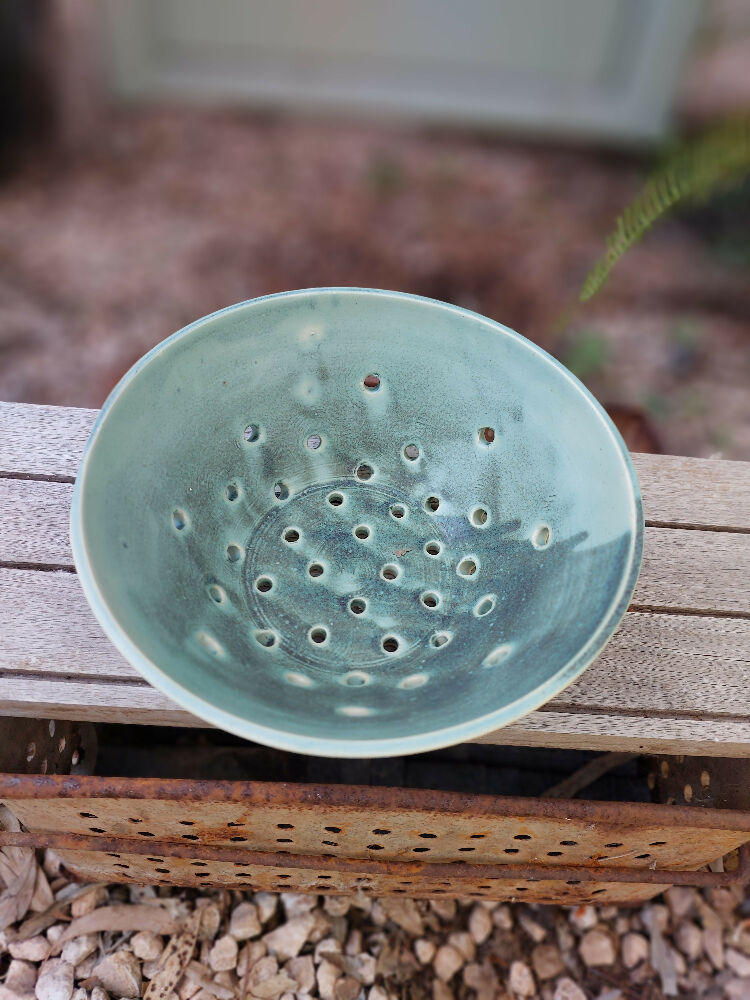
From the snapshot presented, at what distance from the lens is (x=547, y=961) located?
2.00 metres

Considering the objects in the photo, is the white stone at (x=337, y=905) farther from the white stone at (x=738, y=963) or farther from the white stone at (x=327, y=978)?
the white stone at (x=738, y=963)

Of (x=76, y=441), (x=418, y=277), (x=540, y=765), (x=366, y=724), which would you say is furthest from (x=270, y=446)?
(x=418, y=277)

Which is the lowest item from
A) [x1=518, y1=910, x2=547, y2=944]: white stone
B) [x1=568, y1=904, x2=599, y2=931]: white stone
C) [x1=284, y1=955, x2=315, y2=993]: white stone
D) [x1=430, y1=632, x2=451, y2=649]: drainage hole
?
[x1=284, y1=955, x2=315, y2=993]: white stone

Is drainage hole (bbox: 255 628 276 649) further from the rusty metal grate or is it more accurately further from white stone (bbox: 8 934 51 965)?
white stone (bbox: 8 934 51 965)

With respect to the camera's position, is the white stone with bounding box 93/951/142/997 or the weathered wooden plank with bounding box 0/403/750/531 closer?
the weathered wooden plank with bounding box 0/403/750/531

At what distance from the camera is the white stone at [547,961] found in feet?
6.53

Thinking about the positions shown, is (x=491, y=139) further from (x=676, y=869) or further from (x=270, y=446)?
(x=676, y=869)

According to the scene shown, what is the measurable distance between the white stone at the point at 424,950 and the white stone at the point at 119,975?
0.60 meters

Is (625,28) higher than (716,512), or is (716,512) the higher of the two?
(625,28)

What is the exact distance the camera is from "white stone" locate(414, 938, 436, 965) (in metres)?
1.97

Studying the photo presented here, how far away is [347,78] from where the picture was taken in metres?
4.38

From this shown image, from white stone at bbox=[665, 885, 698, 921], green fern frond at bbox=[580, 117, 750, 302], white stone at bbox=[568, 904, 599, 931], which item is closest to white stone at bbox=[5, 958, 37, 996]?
white stone at bbox=[568, 904, 599, 931]

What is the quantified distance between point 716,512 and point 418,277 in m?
2.37

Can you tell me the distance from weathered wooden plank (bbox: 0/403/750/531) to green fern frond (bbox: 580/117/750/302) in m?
0.45
